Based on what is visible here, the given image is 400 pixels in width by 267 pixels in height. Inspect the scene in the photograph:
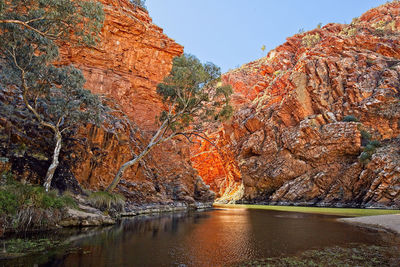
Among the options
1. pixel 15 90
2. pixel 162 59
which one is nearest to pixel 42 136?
pixel 15 90

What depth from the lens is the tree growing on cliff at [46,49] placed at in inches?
406

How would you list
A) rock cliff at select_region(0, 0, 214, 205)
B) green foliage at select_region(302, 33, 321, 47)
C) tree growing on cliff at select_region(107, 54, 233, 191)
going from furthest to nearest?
green foliage at select_region(302, 33, 321, 47), tree growing on cliff at select_region(107, 54, 233, 191), rock cliff at select_region(0, 0, 214, 205)

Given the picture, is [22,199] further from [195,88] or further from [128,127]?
[128,127]

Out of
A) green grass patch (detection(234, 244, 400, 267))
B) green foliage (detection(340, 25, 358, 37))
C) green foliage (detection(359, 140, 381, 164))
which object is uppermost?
green foliage (detection(340, 25, 358, 37))

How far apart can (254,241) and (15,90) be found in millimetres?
16607

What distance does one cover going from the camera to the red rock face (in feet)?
119

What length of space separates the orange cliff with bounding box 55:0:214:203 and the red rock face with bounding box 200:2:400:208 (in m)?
20.2

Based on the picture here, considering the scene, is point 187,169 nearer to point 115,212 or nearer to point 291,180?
point 115,212

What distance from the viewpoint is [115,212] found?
13703 mm

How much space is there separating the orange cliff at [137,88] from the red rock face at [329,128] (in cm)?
2019

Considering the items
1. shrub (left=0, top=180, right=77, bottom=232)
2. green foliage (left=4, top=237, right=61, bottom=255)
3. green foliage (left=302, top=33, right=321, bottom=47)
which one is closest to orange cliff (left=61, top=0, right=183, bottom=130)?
shrub (left=0, top=180, right=77, bottom=232)

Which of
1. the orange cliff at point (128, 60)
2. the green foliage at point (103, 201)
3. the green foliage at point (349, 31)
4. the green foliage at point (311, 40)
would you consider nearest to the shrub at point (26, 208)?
the green foliage at point (103, 201)

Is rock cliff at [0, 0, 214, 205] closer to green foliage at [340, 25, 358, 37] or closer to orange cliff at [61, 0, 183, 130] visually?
orange cliff at [61, 0, 183, 130]

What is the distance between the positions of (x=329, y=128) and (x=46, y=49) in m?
43.0
